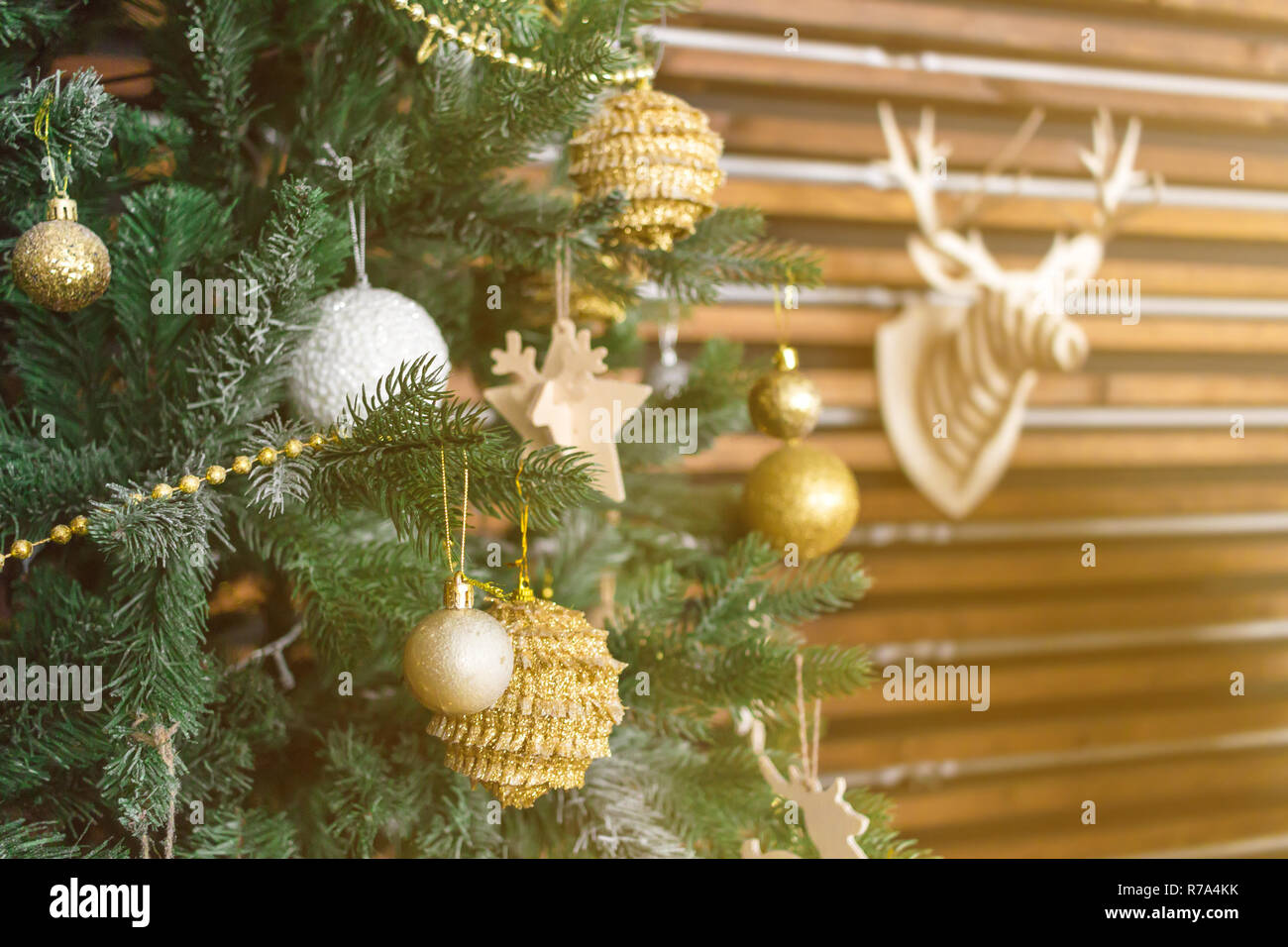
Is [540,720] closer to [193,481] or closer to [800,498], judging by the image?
[193,481]

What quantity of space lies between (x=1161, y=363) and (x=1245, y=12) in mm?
765

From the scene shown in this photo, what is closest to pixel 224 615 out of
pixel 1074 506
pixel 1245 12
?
pixel 1074 506

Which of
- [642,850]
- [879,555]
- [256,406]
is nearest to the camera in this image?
[256,406]

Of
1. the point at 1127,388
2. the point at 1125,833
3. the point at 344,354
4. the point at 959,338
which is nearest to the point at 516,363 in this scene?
the point at 344,354

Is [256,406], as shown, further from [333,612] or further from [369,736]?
[369,736]

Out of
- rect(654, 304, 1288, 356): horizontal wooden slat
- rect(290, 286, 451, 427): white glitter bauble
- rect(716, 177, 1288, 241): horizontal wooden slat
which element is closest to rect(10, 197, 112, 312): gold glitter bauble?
rect(290, 286, 451, 427): white glitter bauble

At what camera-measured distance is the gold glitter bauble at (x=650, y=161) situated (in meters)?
0.67

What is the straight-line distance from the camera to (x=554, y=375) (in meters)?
0.73

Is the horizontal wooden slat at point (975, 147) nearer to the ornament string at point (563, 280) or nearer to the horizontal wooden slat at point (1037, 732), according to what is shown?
the ornament string at point (563, 280)

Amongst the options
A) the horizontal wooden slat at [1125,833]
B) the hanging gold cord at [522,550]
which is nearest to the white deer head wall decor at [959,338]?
the horizontal wooden slat at [1125,833]

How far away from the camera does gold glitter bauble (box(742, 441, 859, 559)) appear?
88cm

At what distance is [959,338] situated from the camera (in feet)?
5.59

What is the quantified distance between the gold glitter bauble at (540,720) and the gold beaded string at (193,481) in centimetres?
17

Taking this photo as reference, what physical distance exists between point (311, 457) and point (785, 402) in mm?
481
